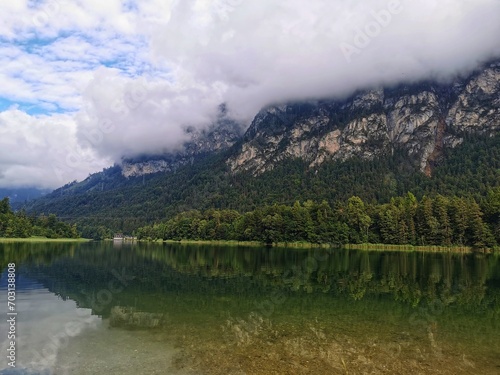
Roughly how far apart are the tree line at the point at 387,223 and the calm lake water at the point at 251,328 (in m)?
95.5

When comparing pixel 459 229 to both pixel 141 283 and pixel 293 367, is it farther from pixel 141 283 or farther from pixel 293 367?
pixel 293 367

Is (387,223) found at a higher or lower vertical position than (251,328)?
higher

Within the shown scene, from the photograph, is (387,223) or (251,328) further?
(387,223)

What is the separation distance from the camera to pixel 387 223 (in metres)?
142

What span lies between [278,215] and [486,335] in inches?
5370

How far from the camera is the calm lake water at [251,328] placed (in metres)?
17.3

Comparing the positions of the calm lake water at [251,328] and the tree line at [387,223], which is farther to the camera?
the tree line at [387,223]

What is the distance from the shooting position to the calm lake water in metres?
17.3

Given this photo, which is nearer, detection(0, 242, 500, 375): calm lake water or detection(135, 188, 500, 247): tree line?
detection(0, 242, 500, 375): calm lake water

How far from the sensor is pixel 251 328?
77.2 feet

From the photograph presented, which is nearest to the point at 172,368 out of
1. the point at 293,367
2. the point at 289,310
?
the point at 293,367

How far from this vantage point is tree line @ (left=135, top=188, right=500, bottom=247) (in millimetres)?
125875

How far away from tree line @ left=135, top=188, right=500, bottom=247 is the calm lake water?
313ft

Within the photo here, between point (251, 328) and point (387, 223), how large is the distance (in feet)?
423
